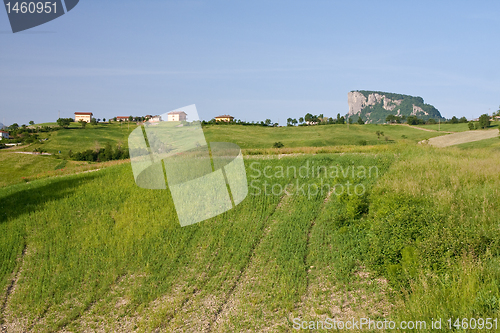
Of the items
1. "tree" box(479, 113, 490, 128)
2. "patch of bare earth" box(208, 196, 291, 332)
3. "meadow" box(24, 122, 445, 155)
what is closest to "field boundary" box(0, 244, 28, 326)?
"patch of bare earth" box(208, 196, 291, 332)

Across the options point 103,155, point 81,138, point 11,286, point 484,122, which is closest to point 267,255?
point 11,286

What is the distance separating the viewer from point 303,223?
1384cm

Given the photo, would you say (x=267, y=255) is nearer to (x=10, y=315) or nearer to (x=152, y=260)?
(x=152, y=260)

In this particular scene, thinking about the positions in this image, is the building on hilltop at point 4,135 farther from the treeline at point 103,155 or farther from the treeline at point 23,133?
the treeline at point 103,155

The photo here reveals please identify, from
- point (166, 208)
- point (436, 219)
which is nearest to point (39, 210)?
point (166, 208)

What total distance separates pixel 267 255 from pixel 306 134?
232 ft

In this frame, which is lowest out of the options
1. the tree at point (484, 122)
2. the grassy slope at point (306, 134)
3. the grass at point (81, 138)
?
the tree at point (484, 122)

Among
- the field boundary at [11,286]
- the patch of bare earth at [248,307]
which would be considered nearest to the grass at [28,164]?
the field boundary at [11,286]

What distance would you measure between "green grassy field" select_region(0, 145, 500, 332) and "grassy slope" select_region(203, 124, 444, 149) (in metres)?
51.0

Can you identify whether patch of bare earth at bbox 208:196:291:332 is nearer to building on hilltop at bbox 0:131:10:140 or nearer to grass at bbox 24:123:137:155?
grass at bbox 24:123:137:155

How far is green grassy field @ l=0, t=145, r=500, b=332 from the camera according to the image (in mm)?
8383

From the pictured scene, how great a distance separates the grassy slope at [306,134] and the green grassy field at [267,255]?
51.0m

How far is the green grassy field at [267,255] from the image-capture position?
8.38 metres

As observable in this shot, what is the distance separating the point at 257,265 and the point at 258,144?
189ft
